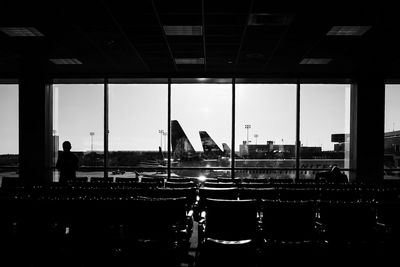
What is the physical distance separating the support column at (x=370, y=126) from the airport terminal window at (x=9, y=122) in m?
9.28

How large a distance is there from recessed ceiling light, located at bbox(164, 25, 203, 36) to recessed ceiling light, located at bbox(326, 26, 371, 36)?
230 cm

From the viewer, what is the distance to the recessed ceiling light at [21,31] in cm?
599

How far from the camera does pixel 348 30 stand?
593 centimetres

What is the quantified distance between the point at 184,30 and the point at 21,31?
2.93 metres

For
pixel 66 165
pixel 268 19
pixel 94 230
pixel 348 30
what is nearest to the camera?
pixel 94 230

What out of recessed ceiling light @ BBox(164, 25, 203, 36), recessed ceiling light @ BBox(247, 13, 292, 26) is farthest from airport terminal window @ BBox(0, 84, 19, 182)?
recessed ceiling light @ BBox(247, 13, 292, 26)

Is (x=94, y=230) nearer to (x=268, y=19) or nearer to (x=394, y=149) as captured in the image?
(x=268, y=19)

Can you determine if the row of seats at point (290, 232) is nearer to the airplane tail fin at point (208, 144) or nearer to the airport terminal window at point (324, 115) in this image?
the airport terminal window at point (324, 115)

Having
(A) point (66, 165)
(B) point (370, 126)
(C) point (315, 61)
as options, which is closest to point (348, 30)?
(C) point (315, 61)

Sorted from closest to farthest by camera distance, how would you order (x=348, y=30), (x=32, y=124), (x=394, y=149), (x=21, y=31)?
1. (x=348, y=30)
2. (x=21, y=31)
3. (x=32, y=124)
4. (x=394, y=149)

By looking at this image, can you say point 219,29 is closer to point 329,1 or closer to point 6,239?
point 329,1

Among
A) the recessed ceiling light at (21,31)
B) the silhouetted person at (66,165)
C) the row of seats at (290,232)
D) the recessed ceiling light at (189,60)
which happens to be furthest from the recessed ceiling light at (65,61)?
the row of seats at (290,232)

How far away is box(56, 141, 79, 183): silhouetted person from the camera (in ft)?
21.3

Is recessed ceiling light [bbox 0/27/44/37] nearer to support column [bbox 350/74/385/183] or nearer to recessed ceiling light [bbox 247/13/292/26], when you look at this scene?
recessed ceiling light [bbox 247/13/292/26]
